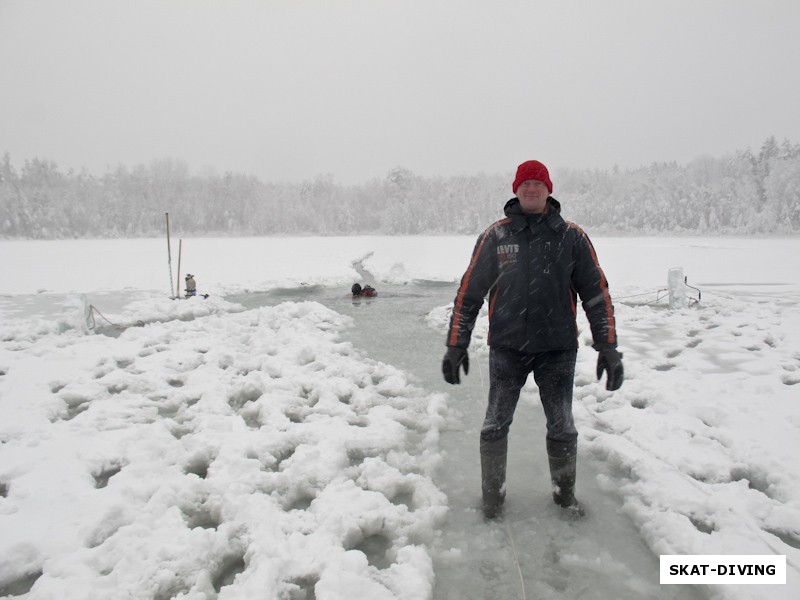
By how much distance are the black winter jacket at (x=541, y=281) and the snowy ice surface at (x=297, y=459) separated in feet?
4.66

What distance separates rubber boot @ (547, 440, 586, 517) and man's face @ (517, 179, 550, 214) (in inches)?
65.7

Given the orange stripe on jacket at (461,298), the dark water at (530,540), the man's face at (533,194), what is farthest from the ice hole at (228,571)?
the man's face at (533,194)

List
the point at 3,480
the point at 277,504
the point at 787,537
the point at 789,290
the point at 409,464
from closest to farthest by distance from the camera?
the point at 787,537
the point at 277,504
the point at 3,480
the point at 409,464
the point at 789,290

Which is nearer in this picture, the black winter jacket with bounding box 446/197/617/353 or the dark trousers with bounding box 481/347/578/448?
the black winter jacket with bounding box 446/197/617/353

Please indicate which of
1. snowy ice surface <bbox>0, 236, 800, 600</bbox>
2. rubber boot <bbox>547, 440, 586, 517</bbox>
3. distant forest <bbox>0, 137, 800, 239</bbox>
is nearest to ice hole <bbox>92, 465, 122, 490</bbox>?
snowy ice surface <bbox>0, 236, 800, 600</bbox>

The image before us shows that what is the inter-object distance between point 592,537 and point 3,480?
4.52 meters

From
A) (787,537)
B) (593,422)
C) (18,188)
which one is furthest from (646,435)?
(18,188)

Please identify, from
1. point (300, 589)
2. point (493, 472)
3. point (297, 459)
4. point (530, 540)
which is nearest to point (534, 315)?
point (493, 472)

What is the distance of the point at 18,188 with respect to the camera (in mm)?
82000

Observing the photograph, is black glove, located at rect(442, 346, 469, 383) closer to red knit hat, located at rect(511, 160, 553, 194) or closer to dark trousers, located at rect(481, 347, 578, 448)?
dark trousers, located at rect(481, 347, 578, 448)

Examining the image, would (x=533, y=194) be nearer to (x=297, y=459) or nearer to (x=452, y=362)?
(x=452, y=362)

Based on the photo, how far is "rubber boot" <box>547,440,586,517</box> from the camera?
3.15m

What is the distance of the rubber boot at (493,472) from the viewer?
3162 millimetres

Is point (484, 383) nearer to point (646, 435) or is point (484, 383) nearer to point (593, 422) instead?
point (593, 422)
